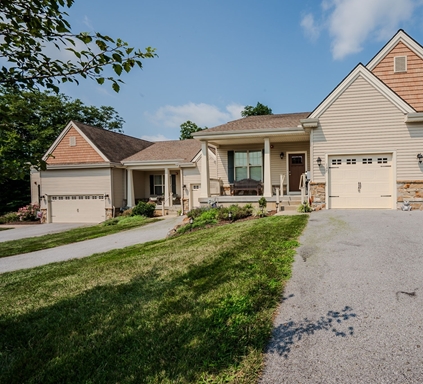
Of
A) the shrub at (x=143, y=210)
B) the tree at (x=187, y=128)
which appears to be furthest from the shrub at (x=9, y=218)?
the tree at (x=187, y=128)

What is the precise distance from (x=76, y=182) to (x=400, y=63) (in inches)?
753

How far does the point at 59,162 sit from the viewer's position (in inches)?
778

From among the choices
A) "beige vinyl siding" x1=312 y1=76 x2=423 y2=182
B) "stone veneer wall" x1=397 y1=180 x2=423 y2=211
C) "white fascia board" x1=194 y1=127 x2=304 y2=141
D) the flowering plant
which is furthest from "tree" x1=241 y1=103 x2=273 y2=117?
"stone veneer wall" x1=397 y1=180 x2=423 y2=211

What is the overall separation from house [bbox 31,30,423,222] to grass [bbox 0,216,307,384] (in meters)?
7.35

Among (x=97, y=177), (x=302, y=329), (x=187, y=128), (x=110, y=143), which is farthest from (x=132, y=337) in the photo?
(x=187, y=128)

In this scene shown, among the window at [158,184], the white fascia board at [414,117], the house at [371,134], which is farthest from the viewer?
the window at [158,184]

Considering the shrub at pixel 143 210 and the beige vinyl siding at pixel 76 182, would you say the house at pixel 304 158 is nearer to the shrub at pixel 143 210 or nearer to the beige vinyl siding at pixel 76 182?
the beige vinyl siding at pixel 76 182

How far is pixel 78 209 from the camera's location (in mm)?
19688

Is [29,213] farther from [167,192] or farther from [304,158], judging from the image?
[304,158]

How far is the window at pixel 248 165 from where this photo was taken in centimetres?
1620

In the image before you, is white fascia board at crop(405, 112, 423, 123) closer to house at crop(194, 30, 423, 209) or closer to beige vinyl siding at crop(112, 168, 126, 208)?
house at crop(194, 30, 423, 209)

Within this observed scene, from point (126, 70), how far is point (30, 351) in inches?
123

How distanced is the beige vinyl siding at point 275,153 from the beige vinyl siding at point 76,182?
7.62 metres

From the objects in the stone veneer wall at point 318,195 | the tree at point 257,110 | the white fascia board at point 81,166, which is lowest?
the stone veneer wall at point 318,195
